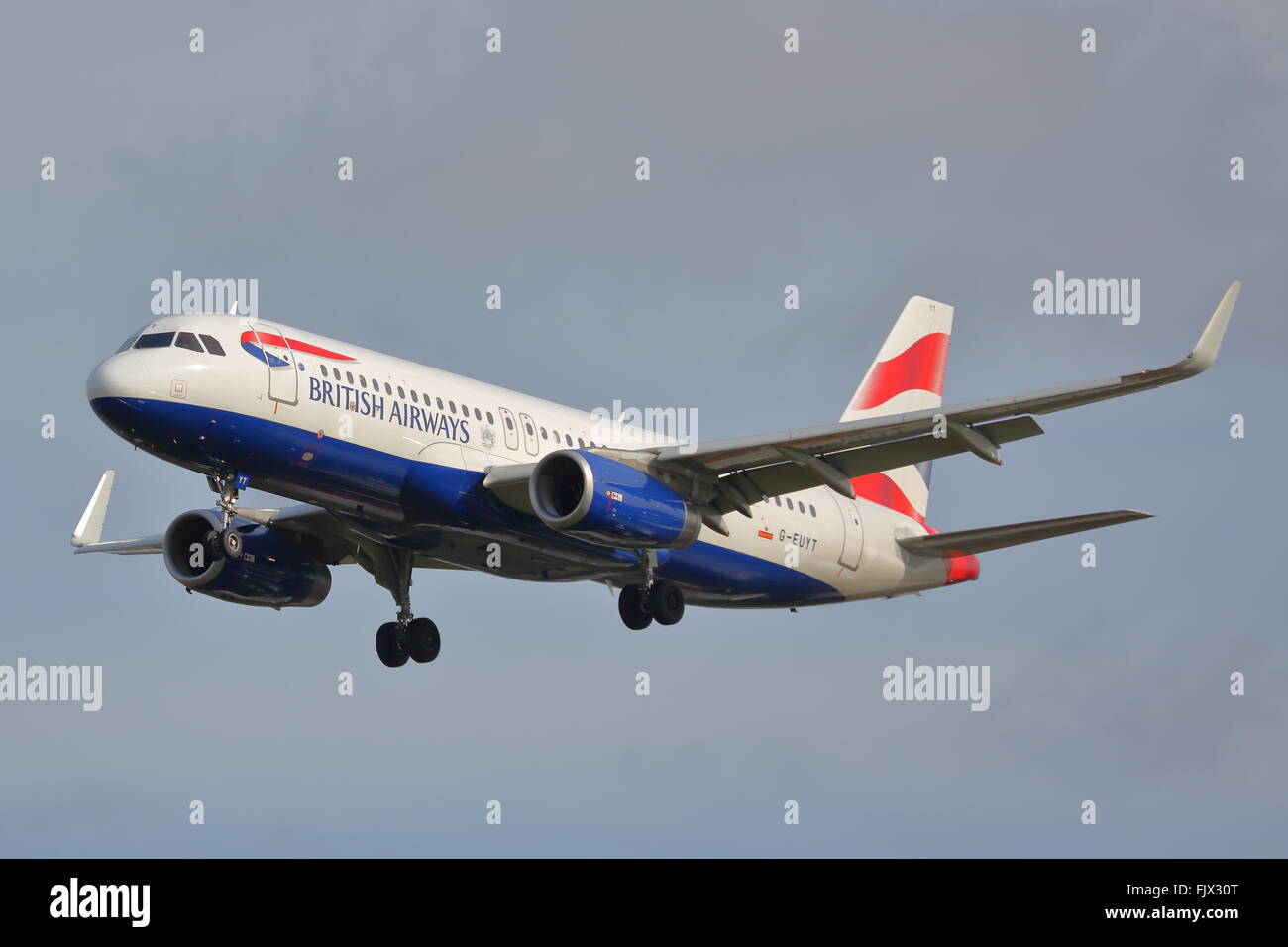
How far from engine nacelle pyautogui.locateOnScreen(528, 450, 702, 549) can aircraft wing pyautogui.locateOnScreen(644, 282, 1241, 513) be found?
116 centimetres

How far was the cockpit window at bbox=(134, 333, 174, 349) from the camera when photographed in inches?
1551

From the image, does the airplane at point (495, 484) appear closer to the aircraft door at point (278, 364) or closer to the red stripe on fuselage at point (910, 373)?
the aircraft door at point (278, 364)

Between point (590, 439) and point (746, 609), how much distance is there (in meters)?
7.46

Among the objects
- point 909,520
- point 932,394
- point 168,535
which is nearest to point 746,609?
point 909,520

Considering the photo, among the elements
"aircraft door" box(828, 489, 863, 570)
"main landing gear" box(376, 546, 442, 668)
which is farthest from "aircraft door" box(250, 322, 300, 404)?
"aircraft door" box(828, 489, 863, 570)

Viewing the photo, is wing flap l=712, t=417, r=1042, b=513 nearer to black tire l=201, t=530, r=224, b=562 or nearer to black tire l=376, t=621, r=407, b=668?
black tire l=376, t=621, r=407, b=668

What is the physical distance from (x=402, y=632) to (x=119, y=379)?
12.1m

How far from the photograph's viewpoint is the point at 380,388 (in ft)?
136

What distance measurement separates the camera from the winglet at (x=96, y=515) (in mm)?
51250

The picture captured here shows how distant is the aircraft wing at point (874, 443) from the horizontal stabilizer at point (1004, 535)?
11.2ft

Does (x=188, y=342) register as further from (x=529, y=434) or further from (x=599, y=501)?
(x=599, y=501)

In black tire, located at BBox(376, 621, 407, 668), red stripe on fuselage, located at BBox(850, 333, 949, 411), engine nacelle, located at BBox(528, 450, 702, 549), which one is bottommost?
black tire, located at BBox(376, 621, 407, 668)

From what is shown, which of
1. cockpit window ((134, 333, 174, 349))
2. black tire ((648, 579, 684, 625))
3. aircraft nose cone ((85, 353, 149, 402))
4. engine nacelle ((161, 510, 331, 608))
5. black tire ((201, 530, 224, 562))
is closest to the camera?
→ aircraft nose cone ((85, 353, 149, 402))

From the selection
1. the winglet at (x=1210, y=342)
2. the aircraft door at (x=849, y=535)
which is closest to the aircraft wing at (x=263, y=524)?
the aircraft door at (x=849, y=535)
